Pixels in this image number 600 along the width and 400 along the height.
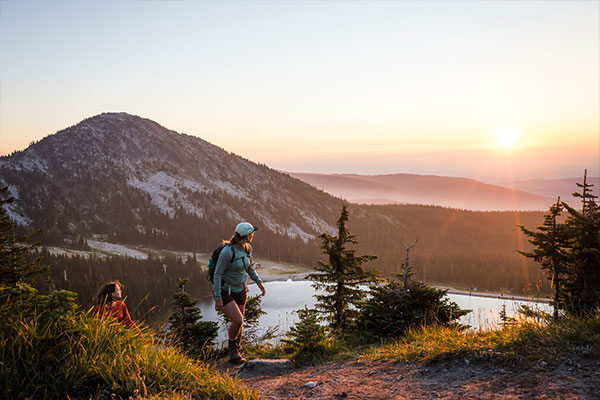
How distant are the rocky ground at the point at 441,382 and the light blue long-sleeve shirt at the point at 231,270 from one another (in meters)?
2.17

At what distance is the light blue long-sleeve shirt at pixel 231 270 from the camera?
28.3ft

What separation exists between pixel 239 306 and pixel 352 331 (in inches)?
168

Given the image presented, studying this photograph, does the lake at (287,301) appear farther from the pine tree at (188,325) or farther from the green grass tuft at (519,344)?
the green grass tuft at (519,344)

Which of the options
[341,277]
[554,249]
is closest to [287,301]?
[341,277]

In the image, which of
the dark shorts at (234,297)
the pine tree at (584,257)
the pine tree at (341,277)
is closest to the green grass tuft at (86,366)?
the dark shorts at (234,297)

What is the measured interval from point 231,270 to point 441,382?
202 inches

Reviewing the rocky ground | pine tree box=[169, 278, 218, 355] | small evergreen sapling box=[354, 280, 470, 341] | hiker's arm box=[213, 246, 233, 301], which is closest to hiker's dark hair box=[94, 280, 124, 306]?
hiker's arm box=[213, 246, 233, 301]

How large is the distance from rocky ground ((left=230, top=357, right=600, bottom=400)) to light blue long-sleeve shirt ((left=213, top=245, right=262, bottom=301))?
2171 mm

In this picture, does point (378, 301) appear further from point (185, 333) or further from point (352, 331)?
point (185, 333)

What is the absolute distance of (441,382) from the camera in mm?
5953

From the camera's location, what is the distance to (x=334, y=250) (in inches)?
882

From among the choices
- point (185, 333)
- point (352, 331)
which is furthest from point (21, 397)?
point (185, 333)

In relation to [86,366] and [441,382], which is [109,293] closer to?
[86,366]

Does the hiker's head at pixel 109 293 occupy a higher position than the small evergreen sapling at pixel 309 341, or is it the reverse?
the hiker's head at pixel 109 293
